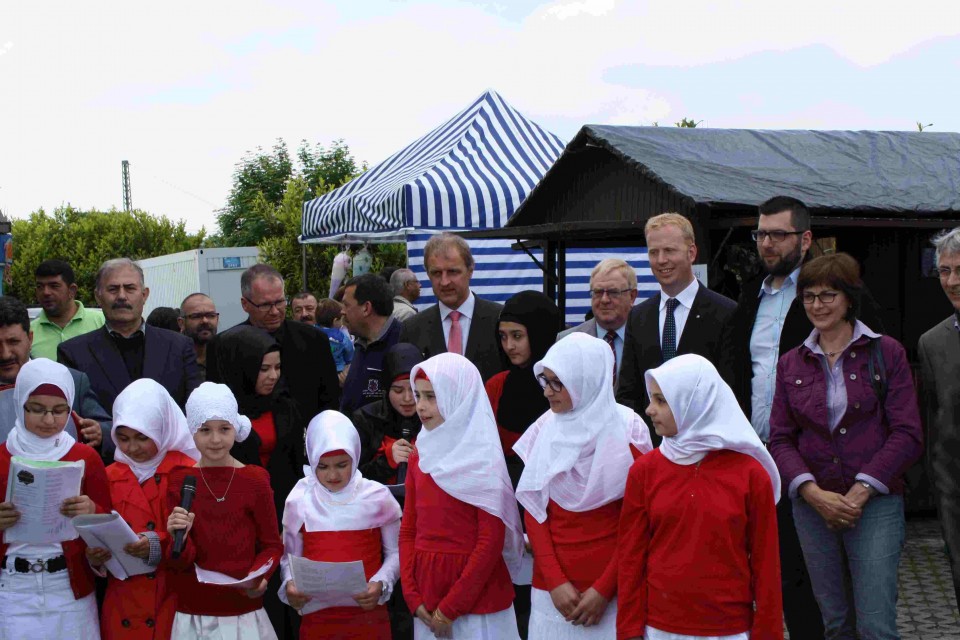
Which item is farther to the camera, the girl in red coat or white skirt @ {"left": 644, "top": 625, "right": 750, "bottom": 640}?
the girl in red coat

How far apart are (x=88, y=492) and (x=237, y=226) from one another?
91.6 feet

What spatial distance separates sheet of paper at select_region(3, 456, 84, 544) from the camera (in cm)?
406

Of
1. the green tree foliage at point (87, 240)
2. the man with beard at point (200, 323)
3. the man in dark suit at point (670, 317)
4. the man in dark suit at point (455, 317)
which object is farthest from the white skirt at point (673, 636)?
the green tree foliage at point (87, 240)

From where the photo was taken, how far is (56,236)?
37781 mm

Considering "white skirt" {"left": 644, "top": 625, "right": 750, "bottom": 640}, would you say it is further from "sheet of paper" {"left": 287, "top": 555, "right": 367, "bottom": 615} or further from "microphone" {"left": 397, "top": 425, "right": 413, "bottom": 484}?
"microphone" {"left": 397, "top": 425, "right": 413, "bottom": 484}

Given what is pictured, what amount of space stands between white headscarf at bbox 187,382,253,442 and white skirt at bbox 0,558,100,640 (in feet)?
2.66

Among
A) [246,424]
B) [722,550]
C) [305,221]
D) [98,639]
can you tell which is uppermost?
[305,221]

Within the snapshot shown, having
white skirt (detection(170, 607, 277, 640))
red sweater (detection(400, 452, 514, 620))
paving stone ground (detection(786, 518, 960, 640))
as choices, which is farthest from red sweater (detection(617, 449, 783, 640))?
paving stone ground (detection(786, 518, 960, 640))

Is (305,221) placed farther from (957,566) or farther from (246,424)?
(957,566)

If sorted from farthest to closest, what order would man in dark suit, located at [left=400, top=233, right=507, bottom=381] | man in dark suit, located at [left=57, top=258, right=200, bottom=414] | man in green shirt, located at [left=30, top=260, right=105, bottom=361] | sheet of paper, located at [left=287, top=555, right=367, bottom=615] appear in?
1. man in green shirt, located at [left=30, top=260, right=105, bottom=361]
2. man in dark suit, located at [left=400, top=233, right=507, bottom=381]
3. man in dark suit, located at [left=57, top=258, right=200, bottom=414]
4. sheet of paper, located at [left=287, top=555, right=367, bottom=615]

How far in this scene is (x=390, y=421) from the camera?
16.3 ft

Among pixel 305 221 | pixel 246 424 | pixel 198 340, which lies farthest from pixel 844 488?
pixel 305 221

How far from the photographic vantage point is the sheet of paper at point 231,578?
420cm

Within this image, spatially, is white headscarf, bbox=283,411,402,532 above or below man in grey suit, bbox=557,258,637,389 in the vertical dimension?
below
